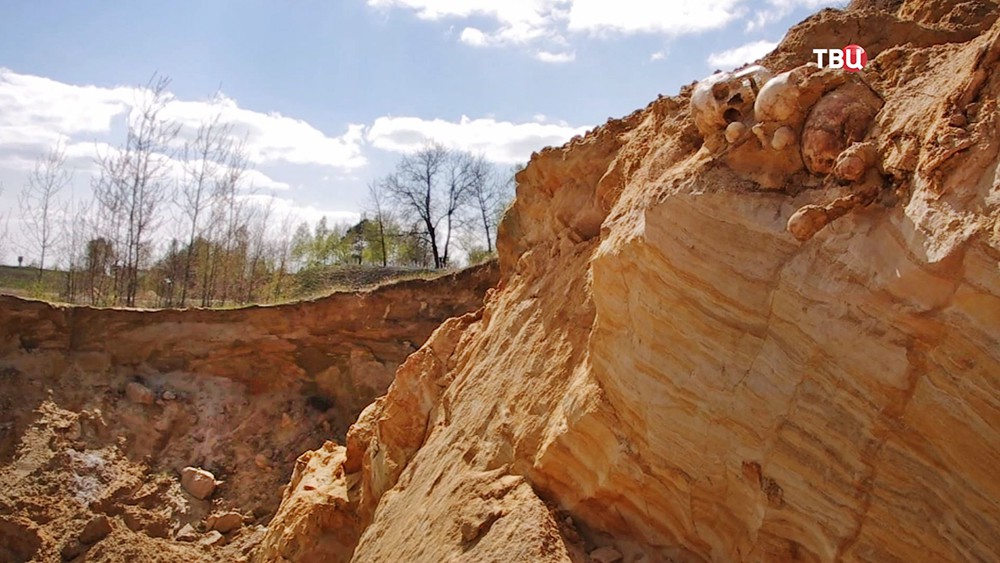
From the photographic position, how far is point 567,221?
7.08 m

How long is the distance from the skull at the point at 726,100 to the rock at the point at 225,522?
A: 9.36 metres

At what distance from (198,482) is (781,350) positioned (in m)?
10.3

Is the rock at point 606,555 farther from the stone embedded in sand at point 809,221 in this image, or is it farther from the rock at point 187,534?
A: the rock at point 187,534

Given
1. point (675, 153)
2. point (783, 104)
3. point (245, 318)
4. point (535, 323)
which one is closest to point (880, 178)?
point (783, 104)

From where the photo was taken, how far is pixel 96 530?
1002 centimetres

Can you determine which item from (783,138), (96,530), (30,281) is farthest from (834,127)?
(30,281)

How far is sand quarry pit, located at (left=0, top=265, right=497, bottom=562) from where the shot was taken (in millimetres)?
10359

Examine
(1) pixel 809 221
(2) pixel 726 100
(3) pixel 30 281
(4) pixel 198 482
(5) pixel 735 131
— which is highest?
(2) pixel 726 100

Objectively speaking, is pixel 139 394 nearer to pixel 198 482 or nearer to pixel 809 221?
pixel 198 482

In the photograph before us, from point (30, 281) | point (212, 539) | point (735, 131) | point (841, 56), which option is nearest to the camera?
point (735, 131)

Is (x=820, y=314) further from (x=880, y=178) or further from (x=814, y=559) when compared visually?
(x=814, y=559)

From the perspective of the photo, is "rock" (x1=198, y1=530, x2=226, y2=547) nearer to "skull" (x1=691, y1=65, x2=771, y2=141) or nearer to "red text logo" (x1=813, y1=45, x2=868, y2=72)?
"skull" (x1=691, y1=65, x2=771, y2=141)

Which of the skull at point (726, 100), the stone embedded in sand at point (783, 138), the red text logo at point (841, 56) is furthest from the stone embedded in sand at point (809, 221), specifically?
the red text logo at point (841, 56)

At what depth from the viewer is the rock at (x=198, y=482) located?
445 inches
